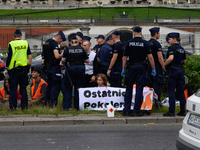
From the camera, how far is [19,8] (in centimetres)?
8394

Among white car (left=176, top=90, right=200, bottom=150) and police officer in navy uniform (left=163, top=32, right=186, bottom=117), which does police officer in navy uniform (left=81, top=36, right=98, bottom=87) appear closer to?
police officer in navy uniform (left=163, top=32, right=186, bottom=117)

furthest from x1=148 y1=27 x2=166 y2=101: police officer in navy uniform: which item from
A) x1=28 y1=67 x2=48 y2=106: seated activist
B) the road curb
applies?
x1=28 y1=67 x2=48 y2=106: seated activist

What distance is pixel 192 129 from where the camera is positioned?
4.40 metres

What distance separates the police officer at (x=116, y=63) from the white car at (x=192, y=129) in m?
4.61

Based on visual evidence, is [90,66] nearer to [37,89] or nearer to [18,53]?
[37,89]

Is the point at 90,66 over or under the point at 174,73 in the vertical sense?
over

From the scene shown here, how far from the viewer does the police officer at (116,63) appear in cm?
905

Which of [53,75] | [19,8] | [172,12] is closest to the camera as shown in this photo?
[53,75]

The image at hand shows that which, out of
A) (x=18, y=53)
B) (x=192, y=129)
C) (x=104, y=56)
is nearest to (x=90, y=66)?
(x=104, y=56)

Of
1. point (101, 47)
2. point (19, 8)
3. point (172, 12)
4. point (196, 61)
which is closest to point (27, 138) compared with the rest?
point (101, 47)

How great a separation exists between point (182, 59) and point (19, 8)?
3186 inches

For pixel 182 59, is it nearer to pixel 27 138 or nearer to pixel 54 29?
pixel 27 138

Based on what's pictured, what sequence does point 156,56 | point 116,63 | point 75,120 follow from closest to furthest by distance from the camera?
point 75,120, point 156,56, point 116,63

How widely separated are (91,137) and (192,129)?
2420mm
